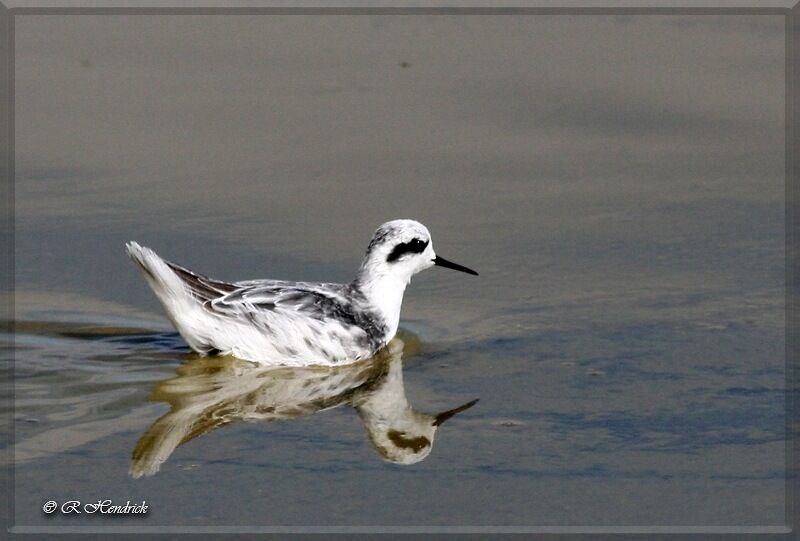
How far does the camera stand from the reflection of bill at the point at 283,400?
25.4 ft

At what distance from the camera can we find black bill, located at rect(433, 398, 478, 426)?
26.5 feet

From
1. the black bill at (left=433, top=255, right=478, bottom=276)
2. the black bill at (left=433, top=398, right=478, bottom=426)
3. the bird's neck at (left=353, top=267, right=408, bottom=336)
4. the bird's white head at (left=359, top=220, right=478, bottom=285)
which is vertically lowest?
the black bill at (left=433, top=398, right=478, bottom=426)

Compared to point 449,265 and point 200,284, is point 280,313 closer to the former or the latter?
point 200,284

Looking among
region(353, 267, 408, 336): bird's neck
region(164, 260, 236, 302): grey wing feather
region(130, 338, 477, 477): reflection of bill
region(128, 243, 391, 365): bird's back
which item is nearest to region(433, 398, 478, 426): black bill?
region(130, 338, 477, 477): reflection of bill

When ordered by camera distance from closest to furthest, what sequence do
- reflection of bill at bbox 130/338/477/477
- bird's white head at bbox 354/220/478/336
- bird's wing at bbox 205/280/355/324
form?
1. reflection of bill at bbox 130/338/477/477
2. bird's wing at bbox 205/280/355/324
3. bird's white head at bbox 354/220/478/336

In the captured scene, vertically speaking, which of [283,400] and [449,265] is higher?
[449,265]

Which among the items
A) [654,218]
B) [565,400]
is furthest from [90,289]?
[654,218]

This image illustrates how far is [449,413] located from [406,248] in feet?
6.46

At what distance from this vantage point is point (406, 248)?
32.2 feet

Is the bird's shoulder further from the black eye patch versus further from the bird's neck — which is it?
the black eye patch

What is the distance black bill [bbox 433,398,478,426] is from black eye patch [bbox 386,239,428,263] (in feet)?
5.84

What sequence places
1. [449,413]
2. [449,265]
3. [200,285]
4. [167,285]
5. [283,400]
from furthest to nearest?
[449,265] < [200,285] < [167,285] < [283,400] < [449,413]

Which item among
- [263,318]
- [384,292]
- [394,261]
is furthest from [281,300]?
[394,261]

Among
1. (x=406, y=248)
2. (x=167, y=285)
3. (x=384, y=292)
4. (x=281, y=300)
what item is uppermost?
(x=167, y=285)
